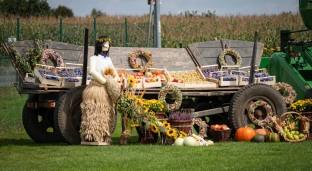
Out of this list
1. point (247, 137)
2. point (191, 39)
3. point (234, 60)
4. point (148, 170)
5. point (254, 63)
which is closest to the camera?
point (148, 170)

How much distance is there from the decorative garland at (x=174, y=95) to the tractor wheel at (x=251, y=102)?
3.69 feet

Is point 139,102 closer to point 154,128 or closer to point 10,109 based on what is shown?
point 154,128

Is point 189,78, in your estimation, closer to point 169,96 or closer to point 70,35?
point 169,96

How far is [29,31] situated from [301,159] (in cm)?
2269

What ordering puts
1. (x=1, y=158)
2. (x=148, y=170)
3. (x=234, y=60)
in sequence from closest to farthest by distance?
1. (x=148, y=170)
2. (x=1, y=158)
3. (x=234, y=60)

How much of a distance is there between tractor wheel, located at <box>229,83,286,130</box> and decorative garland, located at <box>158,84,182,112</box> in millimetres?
1124

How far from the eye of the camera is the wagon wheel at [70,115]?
15.1 metres

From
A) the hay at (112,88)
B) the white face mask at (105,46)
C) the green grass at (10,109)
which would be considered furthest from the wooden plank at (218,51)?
the green grass at (10,109)

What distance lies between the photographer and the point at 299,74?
19.0m

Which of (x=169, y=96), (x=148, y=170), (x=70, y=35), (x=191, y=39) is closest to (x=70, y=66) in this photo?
(x=169, y=96)

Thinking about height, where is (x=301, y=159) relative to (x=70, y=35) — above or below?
below

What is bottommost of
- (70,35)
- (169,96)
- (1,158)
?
(1,158)

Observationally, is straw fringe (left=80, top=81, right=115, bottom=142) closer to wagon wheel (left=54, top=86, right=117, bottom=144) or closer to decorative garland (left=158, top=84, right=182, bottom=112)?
wagon wheel (left=54, top=86, right=117, bottom=144)

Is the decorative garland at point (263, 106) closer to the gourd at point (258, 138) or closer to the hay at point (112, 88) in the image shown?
the gourd at point (258, 138)
